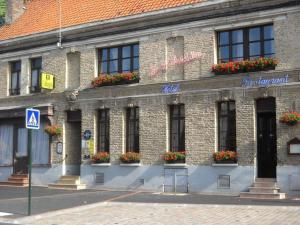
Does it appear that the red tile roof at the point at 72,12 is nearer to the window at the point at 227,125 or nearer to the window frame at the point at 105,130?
the window frame at the point at 105,130

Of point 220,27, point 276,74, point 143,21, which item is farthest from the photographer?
point 143,21

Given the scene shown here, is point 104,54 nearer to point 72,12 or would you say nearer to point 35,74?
point 72,12

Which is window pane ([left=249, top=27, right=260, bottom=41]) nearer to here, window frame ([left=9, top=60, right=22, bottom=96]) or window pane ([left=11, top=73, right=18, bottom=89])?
window frame ([left=9, top=60, right=22, bottom=96])

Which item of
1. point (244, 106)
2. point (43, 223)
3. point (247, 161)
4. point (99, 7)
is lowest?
point (43, 223)

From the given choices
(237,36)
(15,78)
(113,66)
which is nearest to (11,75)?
(15,78)

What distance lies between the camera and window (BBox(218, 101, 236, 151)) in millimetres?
20156

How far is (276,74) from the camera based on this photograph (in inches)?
746

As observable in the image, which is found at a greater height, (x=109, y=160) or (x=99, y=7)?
(x=99, y=7)

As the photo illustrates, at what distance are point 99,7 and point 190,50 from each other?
6844mm

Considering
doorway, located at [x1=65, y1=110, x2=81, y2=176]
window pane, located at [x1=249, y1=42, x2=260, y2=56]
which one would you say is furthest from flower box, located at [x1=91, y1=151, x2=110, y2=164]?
window pane, located at [x1=249, y1=42, x2=260, y2=56]

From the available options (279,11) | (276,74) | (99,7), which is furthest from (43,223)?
(99,7)

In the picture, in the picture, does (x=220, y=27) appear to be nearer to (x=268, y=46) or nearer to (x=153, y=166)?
(x=268, y=46)

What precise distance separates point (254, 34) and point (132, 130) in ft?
23.2

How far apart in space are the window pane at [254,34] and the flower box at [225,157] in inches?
184
